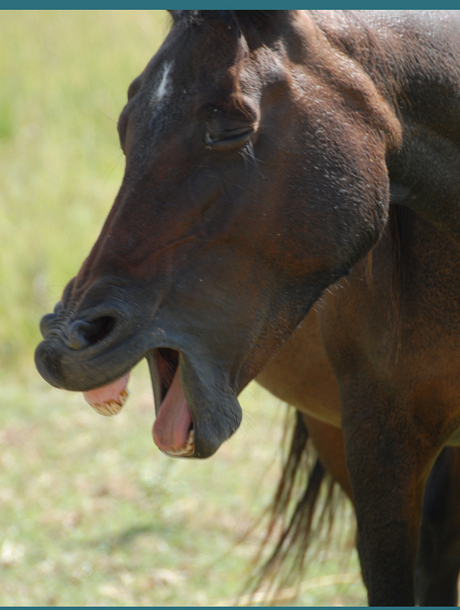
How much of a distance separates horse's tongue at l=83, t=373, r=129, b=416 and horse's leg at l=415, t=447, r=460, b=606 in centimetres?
168

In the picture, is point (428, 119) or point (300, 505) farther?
point (300, 505)

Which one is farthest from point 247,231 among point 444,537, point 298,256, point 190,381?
point 444,537

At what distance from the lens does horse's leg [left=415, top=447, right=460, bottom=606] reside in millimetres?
2838

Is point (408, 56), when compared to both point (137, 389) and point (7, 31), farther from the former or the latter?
point (7, 31)

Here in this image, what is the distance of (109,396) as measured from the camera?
1.58 metres

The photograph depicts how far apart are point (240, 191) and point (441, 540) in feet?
6.37

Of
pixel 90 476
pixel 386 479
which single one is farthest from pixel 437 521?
pixel 90 476

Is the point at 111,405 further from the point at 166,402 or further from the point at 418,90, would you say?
the point at 418,90

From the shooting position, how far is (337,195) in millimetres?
1589

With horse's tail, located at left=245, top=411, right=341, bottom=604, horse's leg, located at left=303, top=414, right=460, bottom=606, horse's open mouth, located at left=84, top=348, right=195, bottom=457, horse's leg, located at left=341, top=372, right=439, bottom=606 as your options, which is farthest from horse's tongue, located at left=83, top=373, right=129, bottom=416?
horse's tail, located at left=245, top=411, right=341, bottom=604

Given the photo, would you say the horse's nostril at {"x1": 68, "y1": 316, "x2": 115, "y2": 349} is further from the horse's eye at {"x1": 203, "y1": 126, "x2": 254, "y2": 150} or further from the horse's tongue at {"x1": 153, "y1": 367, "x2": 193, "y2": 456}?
the horse's eye at {"x1": 203, "y1": 126, "x2": 254, "y2": 150}

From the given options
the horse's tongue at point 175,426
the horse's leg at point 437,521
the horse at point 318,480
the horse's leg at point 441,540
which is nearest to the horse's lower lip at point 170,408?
the horse's tongue at point 175,426

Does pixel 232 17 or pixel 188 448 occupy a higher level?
pixel 232 17

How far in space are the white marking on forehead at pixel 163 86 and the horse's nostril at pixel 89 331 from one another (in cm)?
49
